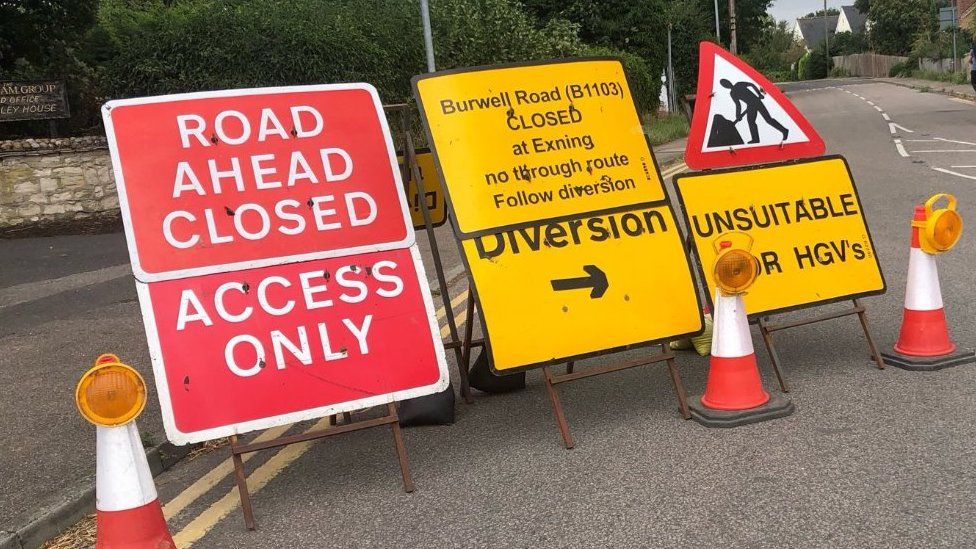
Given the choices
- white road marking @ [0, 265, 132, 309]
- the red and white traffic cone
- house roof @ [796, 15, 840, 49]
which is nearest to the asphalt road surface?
the red and white traffic cone

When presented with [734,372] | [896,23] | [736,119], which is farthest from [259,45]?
[896,23]

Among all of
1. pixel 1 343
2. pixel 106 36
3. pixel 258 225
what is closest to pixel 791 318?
pixel 258 225

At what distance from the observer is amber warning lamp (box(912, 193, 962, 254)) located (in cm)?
526

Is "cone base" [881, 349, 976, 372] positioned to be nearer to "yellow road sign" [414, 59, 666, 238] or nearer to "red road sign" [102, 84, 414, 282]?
"yellow road sign" [414, 59, 666, 238]

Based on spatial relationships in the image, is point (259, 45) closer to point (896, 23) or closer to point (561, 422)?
point (561, 422)

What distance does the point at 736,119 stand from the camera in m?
5.48

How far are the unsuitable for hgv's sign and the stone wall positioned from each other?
11.3 metres

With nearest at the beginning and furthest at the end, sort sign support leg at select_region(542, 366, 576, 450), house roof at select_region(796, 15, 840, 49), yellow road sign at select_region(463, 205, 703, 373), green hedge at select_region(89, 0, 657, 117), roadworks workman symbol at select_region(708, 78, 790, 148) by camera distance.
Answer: sign support leg at select_region(542, 366, 576, 450) → yellow road sign at select_region(463, 205, 703, 373) → roadworks workman symbol at select_region(708, 78, 790, 148) → green hedge at select_region(89, 0, 657, 117) → house roof at select_region(796, 15, 840, 49)

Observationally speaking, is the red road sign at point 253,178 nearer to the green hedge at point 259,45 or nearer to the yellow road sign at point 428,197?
the yellow road sign at point 428,197

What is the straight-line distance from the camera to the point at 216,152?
4.42 m

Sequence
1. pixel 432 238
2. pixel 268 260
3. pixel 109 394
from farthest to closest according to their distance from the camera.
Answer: pixel 432 238 → pixel 268 260 → pixel 109 394

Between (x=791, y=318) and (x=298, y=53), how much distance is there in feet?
37.6

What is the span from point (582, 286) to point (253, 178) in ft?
5.79

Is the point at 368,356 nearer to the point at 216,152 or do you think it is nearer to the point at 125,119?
the point at 216,152
